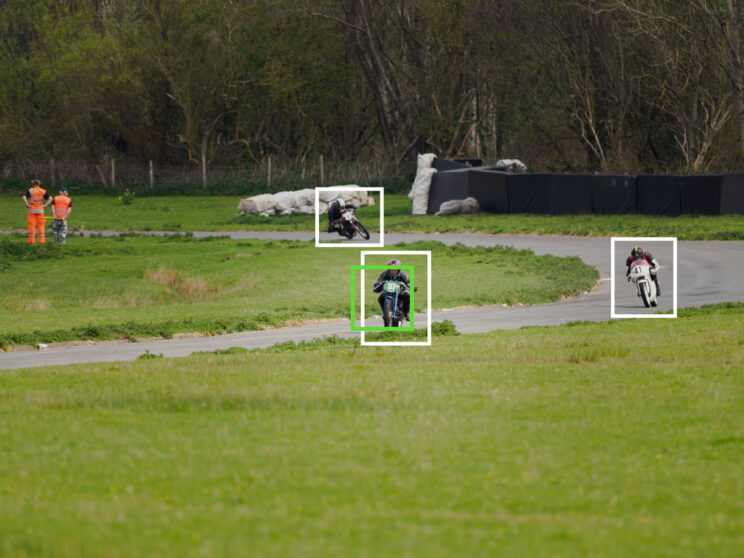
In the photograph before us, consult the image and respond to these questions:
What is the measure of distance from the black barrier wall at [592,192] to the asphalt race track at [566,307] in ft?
18.6

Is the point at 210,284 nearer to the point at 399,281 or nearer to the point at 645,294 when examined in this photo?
the point at 399,281

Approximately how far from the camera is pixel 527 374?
44.6ft

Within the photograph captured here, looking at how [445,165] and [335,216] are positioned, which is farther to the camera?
[445,165]

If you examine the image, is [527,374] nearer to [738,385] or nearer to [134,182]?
[738,385]

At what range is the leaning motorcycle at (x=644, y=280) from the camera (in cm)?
2286

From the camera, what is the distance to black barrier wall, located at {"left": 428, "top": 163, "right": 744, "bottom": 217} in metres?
42.8

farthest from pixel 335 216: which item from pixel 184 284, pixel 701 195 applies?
pixel 701 195

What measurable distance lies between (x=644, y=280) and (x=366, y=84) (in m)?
57.8

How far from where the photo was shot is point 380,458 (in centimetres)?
915

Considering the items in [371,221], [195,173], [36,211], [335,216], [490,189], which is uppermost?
[195,173]

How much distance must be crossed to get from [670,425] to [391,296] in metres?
9.82

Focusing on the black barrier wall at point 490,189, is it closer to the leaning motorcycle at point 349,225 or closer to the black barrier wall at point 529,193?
the black barrier wall at point 529,193

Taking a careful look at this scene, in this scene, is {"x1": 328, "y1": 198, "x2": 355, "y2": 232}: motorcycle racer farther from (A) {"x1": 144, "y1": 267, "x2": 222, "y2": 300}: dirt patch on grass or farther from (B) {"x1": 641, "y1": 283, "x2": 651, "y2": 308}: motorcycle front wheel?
(B) {"x1": 641, "y1": 283, "x2": 651, "y2": 308}: motorcycle front wheel

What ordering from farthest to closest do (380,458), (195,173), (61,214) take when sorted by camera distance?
1. (195,173)
2. (61,214)
3. (380,458)
